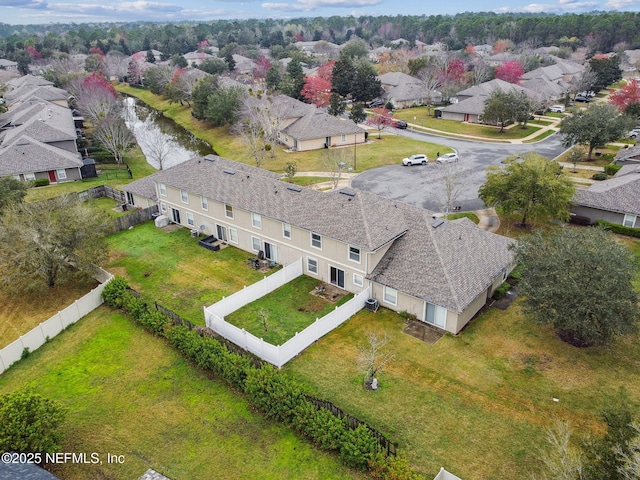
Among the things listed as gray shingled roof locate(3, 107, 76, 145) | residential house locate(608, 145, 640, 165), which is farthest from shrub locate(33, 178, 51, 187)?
residential house locate(608, 145, 640, 165)

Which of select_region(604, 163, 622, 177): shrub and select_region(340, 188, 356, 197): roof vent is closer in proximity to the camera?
select_region(340, 188, 356, 197): roof vent

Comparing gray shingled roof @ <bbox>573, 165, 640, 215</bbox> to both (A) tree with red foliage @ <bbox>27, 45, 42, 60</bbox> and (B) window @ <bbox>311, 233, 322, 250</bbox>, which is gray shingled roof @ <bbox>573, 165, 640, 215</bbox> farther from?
(A) tree with red foliage @ <bbox>27, 45, 42, 60</bbox>

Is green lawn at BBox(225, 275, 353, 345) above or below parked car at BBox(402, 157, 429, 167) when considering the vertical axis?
below

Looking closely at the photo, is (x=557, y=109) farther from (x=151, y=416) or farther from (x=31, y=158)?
(x=151, y=416)

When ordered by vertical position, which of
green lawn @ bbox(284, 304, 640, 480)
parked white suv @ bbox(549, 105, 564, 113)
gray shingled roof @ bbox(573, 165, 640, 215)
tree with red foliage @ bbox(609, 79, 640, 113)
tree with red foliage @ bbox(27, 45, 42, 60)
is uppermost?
tree with red foliage @ bbox(27, 45, 42, 60)

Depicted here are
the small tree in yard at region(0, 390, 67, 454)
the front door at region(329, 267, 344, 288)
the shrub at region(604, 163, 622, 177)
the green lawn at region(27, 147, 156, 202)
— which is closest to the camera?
the small tree in yard at region(0, 390, 67, 454)

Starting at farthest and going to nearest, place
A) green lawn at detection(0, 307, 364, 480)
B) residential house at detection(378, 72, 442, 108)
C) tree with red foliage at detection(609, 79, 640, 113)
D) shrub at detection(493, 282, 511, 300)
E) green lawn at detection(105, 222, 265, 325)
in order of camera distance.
Result: residential house at detection(378, 72, 442, 108) < tree with red foliage at detection(609, 79, 640, 113) < green lawn at detection(105, 222, 265, 325) < shrub at detection(493, 282, 511, 300) < green lawn at detection(0, 307, 364, 480)
